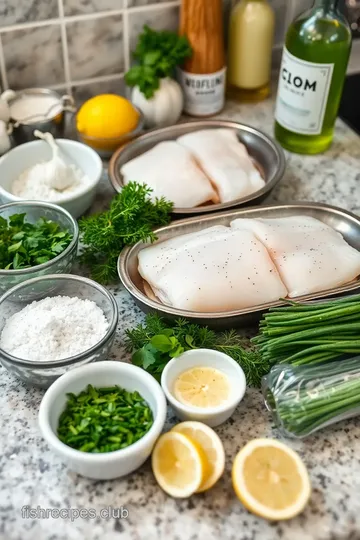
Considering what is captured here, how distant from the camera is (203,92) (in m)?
1.40

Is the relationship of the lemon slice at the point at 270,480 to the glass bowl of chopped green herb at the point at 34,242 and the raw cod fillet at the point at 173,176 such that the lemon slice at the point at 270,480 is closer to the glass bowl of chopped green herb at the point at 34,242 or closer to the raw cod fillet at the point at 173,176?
the glass bowl of chopped green herb at the point at 34,242

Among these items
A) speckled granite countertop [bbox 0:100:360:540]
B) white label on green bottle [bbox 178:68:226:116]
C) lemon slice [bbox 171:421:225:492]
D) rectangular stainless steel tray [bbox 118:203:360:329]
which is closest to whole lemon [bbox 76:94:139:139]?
white label on green bottle [bbox 178:68:226:116]

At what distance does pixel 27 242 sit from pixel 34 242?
0.01m

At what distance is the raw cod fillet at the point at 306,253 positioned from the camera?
1.02m

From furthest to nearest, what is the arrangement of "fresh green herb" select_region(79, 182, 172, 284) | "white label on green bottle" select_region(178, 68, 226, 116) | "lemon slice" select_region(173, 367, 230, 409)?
"white label on green bottle" select_region(178, 68, 226, 116) → "fresh green herb" select_region(79, 182, 172, 284) → "lemon slice" select_region(173, 367, 230, 409)

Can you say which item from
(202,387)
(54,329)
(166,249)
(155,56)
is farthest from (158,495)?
(155,56)

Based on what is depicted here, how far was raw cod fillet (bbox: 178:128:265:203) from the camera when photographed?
1.21 meters

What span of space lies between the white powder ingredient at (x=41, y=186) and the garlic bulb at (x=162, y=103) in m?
0.24

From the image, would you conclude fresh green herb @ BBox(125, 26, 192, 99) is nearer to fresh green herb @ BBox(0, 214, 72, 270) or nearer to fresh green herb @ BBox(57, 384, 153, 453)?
fresh green herb @ BBox(0, 214, 72, 270)

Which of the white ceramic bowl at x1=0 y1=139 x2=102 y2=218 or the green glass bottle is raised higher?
the green glass bottle

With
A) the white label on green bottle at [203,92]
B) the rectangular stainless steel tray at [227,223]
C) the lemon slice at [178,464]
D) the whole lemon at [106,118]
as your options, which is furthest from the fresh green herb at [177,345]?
the white label on green bottle at [203,92]

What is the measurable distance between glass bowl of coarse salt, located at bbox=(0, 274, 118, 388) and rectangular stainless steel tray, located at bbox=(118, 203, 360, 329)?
0.07 m

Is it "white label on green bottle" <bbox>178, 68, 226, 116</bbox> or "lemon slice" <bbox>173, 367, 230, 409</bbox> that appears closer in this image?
"lemon slice" <bbox>173, 367, 230, 409</bbox>

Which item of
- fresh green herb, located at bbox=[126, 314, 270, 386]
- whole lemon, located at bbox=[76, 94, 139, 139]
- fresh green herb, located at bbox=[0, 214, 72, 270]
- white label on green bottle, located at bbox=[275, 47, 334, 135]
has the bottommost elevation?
fresh green herb, located at bbox=[126, 314, 270, 386]
